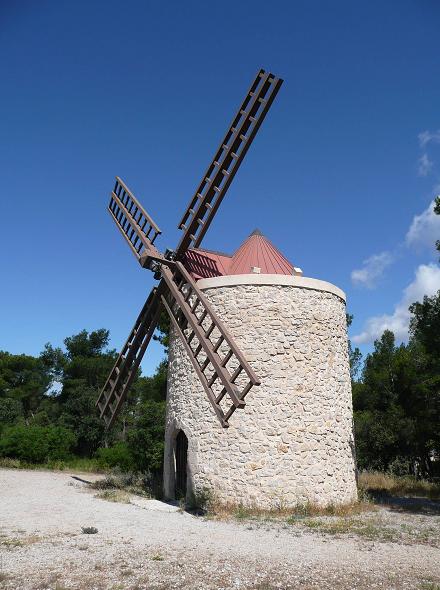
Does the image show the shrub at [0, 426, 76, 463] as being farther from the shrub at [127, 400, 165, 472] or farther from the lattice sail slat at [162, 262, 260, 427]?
the lattice sail slat at [162, 262, 260, 427]

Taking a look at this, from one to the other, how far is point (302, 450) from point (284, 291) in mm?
3299

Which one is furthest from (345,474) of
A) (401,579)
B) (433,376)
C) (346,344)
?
(433,376)

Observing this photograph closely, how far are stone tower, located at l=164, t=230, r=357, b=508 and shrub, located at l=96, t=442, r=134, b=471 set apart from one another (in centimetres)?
706

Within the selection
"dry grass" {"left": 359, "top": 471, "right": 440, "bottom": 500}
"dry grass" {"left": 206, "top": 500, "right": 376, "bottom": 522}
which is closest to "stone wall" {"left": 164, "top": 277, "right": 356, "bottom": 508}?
"dry grass" {"left": 206, "top": 500, "right": 376, "bottom": 522}

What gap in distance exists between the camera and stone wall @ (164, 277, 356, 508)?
9641 mm

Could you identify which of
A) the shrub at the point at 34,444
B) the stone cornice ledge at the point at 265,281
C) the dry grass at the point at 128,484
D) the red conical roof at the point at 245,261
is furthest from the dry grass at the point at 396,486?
the shrub at the point at 34,444

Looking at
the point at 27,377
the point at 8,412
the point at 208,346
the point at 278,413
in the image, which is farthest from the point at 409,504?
the point at 27,377

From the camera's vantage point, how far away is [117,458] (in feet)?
60.5

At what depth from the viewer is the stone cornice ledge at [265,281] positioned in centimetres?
1057

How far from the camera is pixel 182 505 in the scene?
1021cm

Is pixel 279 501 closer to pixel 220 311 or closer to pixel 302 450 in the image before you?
pixel 302 450

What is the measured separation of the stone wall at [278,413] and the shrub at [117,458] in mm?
7205

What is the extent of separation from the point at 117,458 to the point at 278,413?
10.7 metres

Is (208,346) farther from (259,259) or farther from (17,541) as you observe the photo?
(17,541)
